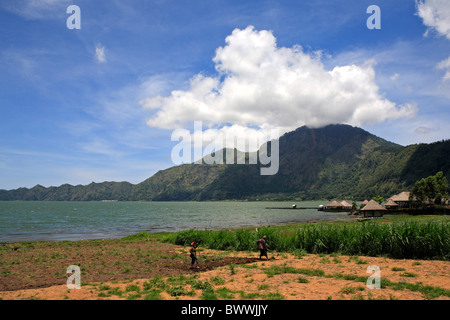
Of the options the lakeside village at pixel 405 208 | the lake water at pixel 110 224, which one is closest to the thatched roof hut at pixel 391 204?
the lakeside village at pixel 405 208

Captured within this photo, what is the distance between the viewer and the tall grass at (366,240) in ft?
65.4

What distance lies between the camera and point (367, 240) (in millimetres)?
22375

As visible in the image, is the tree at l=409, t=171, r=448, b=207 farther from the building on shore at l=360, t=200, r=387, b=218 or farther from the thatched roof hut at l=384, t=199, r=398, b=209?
the building on shore at l=360, t=200, r=387, b=218

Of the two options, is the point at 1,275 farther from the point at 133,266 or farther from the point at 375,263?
the point at 375,263

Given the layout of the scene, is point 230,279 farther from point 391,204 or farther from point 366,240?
point 391,204

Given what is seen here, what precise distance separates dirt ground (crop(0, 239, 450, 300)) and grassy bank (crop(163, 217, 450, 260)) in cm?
148

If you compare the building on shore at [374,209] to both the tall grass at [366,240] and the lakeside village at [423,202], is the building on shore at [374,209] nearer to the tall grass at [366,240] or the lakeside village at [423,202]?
the lakeside village at [423,202]

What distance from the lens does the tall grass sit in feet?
65.4

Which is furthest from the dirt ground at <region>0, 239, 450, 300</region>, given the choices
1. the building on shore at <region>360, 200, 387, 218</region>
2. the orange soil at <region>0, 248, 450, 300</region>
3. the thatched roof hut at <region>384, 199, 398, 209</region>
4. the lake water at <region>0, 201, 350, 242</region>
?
the thatched roof hut at <region>384, 199, 398, 209</region>

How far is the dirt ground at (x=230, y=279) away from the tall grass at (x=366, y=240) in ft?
4.78

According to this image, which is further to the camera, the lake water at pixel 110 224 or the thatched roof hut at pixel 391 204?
the thatched roof hut at pixel 391 204

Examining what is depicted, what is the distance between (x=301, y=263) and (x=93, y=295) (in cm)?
1275
